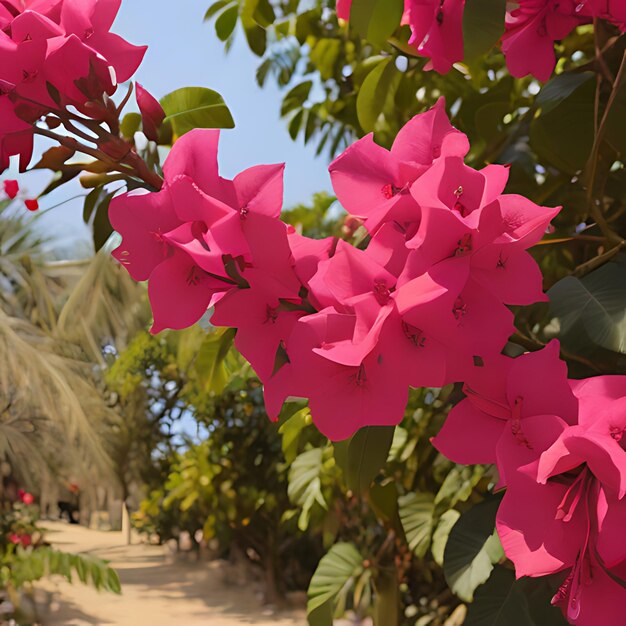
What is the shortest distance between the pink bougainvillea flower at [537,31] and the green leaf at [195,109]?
23 centimetres

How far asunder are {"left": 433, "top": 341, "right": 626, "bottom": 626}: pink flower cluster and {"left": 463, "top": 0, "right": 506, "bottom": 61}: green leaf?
0.19 m

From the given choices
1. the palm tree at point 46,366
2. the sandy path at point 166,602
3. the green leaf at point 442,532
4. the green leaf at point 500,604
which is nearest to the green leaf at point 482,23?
the green leaf at point 500,604

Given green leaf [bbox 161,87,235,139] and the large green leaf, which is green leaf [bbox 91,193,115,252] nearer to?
green leaf [bbox 161,87,235,139]

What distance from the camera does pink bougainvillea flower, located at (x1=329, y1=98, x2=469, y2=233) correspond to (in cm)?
33

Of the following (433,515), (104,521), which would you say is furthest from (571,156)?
(104,521)

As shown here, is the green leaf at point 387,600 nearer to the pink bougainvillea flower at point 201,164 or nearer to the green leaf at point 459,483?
the green leaf at point 459,483

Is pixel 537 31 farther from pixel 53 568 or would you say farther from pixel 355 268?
pixel 53 568

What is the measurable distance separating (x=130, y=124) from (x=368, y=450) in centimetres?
24

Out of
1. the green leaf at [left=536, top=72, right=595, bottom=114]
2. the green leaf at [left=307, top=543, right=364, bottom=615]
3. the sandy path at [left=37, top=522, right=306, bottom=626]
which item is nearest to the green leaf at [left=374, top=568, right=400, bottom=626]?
the green leaf at [left=307, top=543, right=364, bottom=615]

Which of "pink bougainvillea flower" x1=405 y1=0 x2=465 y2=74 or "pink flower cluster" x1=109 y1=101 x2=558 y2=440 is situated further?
"pink bougainvillea flower" x1=405 y1=0 x2=465 y2=74

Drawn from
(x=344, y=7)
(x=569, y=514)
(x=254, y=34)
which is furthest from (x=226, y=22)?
(x=569, y=514)

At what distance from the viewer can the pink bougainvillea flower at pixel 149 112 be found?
37cm

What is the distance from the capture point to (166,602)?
3.90 metres

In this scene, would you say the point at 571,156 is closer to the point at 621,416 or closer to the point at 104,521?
the point at 621,416
